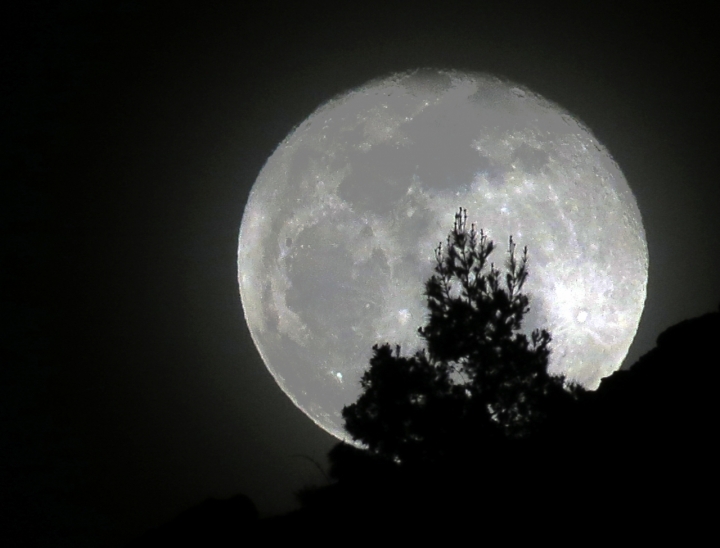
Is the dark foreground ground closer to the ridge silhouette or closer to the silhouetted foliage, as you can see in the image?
the ridge silhouette

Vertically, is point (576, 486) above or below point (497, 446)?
below

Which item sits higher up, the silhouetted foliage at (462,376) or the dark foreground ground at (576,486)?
the silhouetted foliage at (462,376)

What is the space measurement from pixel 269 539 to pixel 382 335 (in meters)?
7.20

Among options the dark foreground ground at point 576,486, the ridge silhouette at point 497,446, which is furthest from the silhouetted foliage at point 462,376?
the dark foreground ground at point 576,486

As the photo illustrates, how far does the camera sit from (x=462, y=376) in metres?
14.6

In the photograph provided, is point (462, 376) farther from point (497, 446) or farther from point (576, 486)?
point (576, 486)

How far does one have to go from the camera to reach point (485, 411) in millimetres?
14000

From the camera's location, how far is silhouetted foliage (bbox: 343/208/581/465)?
45.6 ft

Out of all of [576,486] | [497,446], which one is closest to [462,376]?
[497,446]

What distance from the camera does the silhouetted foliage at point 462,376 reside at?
13.9 meters

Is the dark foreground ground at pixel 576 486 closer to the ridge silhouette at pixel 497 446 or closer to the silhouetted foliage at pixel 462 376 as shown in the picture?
the ridge silhouette at pixel 497 446

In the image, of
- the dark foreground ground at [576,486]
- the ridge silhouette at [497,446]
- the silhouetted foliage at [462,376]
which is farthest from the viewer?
the silhouetted foliage at [462,376]

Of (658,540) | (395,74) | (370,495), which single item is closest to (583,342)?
(370,495)

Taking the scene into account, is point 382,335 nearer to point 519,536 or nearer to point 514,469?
point 514,469
